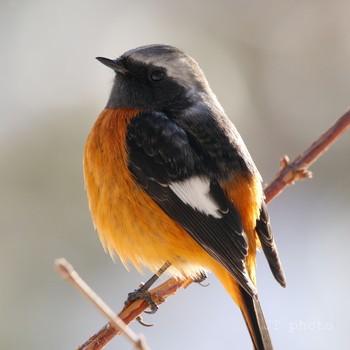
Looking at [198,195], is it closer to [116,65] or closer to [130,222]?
[130,222]

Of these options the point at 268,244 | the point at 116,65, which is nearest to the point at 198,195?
the point at 268,244

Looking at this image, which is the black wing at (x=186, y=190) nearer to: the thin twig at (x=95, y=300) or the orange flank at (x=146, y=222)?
the orange flank at (x=146, y=222)

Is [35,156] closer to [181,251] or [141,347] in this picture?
[181,251]

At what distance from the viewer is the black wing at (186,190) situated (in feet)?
16.6

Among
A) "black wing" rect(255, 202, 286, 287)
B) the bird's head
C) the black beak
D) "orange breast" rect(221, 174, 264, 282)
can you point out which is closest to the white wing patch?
"orange breast" rect(221, 174, 264, 282)

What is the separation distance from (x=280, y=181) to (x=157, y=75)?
5.67ft

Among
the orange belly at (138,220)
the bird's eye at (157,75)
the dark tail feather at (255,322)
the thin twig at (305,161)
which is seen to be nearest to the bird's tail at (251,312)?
the dark tail feather at (255,322)

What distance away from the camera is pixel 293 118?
A: 26.9 ft

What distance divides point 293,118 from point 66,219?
250cm

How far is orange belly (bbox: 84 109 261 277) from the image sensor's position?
525 centimetres

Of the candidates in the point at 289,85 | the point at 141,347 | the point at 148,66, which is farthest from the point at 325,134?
the point at 289,85

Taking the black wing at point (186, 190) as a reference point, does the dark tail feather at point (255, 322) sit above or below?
below

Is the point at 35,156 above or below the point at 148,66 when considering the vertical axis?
below

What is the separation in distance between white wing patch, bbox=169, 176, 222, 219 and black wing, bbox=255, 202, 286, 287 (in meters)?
0.35
